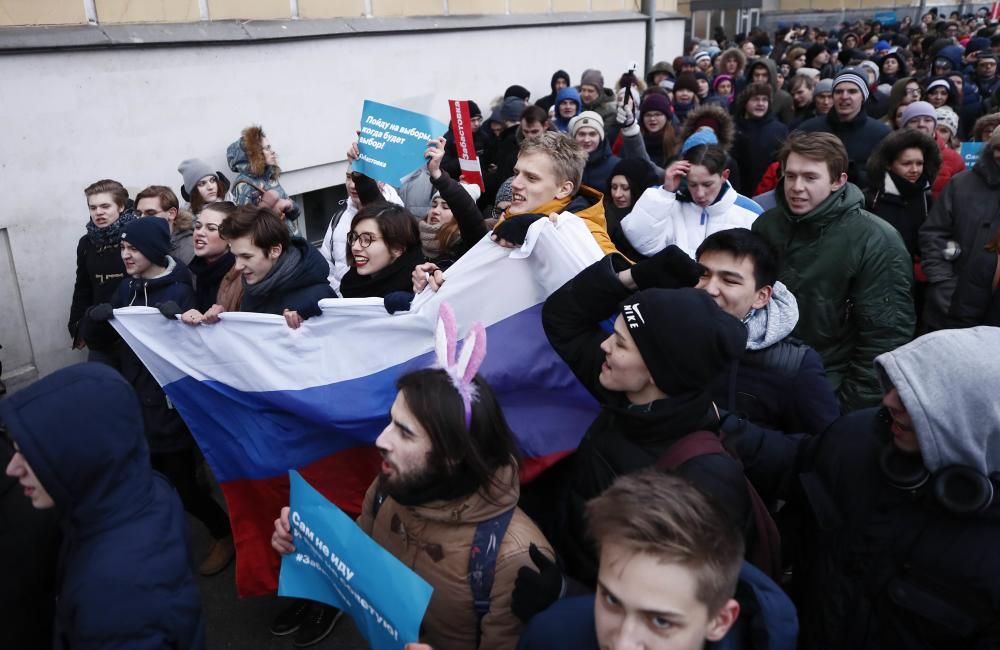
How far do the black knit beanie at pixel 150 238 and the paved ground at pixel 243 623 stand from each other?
4.59 feet

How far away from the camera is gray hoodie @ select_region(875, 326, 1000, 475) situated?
1668mm

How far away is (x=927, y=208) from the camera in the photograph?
4.91m

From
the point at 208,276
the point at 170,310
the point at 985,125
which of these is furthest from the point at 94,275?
the point at 985,125

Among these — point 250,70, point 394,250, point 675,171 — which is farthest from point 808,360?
point 250,70

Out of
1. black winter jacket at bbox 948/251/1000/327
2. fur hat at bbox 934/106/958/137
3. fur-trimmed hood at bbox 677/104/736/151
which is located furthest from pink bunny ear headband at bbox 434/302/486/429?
fur hat at bbox 934/106/958/137

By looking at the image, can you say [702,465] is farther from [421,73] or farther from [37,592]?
[421,73]

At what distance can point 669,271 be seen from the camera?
8.13ft

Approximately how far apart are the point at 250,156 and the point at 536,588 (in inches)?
195

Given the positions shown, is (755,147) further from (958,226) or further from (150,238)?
(150,238)

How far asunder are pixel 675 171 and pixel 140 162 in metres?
4.12

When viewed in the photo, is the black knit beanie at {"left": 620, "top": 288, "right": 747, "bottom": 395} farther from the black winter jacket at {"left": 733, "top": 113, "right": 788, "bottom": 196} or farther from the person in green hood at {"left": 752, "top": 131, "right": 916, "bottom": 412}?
the black winter jacket at {"left": 733, "top": 113, "right": 788, "bottom": 196}

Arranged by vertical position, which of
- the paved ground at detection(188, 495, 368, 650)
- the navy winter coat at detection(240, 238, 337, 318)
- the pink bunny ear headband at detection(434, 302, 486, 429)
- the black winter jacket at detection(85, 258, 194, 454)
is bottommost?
the paved ground at detection(188, 495, 368, 650)

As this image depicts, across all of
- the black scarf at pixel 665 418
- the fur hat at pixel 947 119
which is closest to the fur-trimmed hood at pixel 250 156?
the black scarf at pixel 665 418

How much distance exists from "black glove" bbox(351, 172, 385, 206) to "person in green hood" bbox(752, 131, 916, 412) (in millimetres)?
2494
